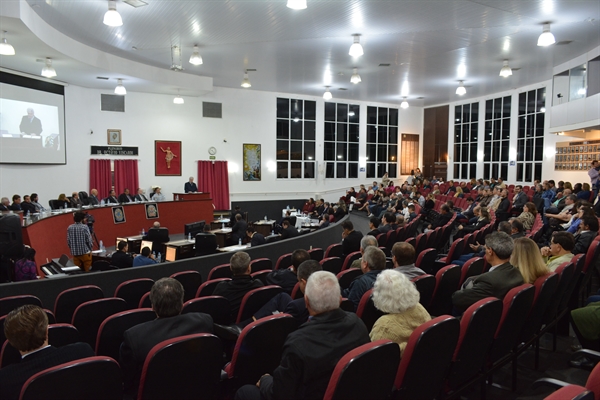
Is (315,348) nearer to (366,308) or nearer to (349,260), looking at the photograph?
(366,308)

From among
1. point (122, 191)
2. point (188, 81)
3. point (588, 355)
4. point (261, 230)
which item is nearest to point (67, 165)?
point (122, 191)

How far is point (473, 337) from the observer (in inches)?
98.8

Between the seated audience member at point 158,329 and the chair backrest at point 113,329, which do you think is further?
the chair backrest at point 113,329

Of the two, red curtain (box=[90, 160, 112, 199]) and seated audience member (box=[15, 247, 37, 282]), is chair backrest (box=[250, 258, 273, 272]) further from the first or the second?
red curtain (box=[90, 160, 112, 199])

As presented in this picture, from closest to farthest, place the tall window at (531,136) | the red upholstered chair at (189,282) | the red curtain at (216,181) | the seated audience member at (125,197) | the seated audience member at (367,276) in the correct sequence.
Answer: the seated audience member at (367,276) < the red upholstered chair at (189,282) < the seated audience member at (125,197) < the tall window at (531,136) < the red curtain at (216,181)

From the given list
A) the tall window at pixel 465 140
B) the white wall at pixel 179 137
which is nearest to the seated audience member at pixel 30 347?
the white wall at pixel 179 137

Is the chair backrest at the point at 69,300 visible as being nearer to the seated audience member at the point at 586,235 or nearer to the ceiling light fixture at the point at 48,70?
the seated audience member at the point at 586,235

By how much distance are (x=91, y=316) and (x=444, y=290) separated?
10.1 feet

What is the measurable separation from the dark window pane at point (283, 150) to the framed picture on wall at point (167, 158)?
15.5ft

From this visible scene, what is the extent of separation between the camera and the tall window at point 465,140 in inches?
797

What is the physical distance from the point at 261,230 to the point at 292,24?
5913 millimetres

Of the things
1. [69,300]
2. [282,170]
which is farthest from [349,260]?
[282,170]

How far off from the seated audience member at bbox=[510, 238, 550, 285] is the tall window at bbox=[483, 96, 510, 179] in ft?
55.0

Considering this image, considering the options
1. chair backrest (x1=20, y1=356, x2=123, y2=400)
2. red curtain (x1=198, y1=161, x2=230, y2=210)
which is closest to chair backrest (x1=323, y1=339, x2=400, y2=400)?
chair backrest (x1=20, y1=356, x2=123, y2=400)
